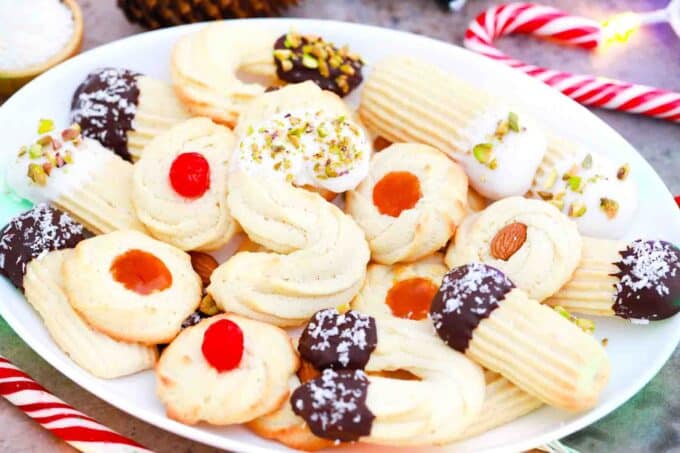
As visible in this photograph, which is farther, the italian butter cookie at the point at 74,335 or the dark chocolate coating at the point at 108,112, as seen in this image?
the dark chocolate coating at the point at 108,112

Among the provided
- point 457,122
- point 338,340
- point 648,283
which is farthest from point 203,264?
point 648,283

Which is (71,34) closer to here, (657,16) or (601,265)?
(601,265)

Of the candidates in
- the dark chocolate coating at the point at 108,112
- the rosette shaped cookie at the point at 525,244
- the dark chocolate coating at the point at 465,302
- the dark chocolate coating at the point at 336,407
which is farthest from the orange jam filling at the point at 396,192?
the dark chocolate coating at the point at 108,112

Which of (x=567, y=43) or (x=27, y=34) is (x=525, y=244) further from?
(x=27, y=34)

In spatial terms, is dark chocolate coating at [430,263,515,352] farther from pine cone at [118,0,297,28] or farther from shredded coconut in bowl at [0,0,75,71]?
shredded coconut in bowl at [0,0,75,71]

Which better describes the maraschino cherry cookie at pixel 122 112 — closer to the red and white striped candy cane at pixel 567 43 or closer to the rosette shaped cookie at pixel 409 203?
the rosette shaped cookie at pixel 409 203

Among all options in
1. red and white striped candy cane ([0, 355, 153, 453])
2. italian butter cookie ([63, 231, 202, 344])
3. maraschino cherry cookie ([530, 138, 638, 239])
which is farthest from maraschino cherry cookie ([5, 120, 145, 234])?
maraschino cherry cookie ([530, 138, 638, 239])

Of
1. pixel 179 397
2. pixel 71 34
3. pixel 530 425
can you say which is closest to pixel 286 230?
pixel 179 397
